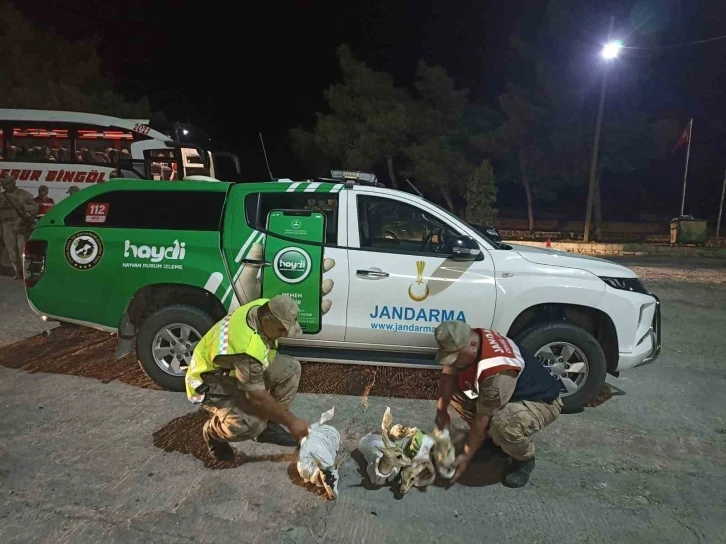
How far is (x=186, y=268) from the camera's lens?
14.6 feet

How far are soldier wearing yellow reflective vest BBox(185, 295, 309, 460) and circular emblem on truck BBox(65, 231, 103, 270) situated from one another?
1900 mm

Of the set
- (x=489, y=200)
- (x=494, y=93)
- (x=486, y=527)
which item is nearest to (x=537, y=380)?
(x=486, y=527)

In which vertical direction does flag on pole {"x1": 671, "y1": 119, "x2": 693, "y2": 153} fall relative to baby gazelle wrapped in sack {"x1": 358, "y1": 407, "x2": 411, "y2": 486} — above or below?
above

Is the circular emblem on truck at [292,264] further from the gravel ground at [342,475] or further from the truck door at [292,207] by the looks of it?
the gravel ground at [342,475]

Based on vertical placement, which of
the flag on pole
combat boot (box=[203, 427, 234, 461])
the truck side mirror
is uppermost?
the flag on pole

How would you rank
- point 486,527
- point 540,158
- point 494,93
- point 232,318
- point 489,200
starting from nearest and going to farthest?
point 486,527, point 232,318, point 489,200, point 540,158, point 494,93

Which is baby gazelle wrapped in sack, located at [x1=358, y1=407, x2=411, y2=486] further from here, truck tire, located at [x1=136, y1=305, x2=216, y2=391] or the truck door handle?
truck tire, located at [x1=136, y1=305, x2=216, y2=391]

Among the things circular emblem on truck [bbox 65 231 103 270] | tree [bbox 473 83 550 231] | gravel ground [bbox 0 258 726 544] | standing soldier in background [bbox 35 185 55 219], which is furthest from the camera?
tree [bbox 473 83 550 231]

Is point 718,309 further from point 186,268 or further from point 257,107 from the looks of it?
point 257,107

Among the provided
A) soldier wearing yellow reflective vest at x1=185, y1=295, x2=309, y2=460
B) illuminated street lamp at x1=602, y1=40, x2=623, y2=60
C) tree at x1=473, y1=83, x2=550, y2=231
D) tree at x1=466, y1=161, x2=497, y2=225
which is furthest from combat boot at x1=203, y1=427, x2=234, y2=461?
tree at x1=473, y1=83, x2=550, y2=231

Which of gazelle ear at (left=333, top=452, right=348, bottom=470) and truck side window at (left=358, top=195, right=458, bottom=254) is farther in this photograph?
truck side window at (left=358, top=195, right=458, bottom=254)

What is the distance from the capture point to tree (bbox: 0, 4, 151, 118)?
24781 millimetres

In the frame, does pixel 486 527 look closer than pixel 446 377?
Yes

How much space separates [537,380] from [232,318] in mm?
1909
